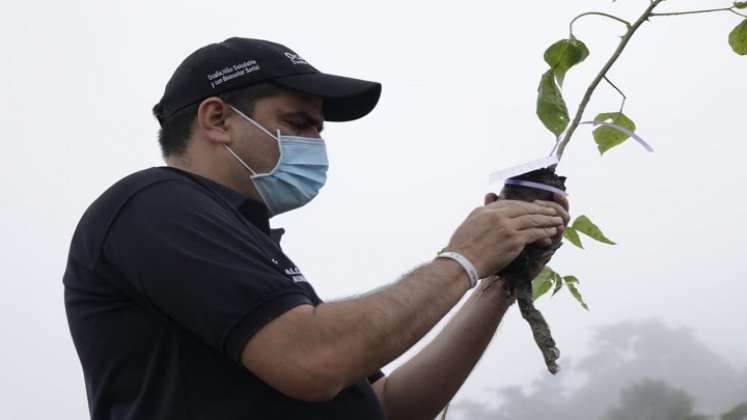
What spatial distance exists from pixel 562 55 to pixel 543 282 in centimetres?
51

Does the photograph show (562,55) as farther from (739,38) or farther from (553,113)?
(739,38)

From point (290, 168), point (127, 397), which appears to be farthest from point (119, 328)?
point (290, 168)

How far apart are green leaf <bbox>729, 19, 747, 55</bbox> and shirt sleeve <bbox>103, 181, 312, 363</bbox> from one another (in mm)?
1182

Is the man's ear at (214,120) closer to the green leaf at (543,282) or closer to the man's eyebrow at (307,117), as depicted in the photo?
the man's eyebrow at (307,117)

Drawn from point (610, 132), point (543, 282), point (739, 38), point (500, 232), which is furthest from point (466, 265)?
point (739, 38)

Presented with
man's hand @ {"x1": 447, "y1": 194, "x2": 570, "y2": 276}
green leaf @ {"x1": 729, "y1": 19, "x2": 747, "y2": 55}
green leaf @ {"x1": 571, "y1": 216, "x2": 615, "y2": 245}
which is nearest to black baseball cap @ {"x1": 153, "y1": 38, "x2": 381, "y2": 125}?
man's hand @ {"x1": 447, "y1": 194, "x2": 570, "y2": 276}

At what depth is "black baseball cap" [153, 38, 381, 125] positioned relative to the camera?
1752 millimetres

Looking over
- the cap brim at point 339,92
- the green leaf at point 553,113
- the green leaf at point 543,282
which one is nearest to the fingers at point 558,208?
the green leaf at point 553,113

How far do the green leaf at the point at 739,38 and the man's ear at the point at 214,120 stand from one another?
44.3 inches

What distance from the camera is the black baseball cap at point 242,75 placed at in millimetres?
1752

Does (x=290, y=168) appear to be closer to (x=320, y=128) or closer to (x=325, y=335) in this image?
(x=320, y=128)

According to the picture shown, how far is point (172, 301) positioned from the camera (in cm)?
135

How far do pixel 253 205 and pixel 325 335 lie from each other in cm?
46

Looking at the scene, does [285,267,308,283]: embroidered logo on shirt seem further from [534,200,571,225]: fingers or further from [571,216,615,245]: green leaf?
[571,216,615,245]: green leaf
